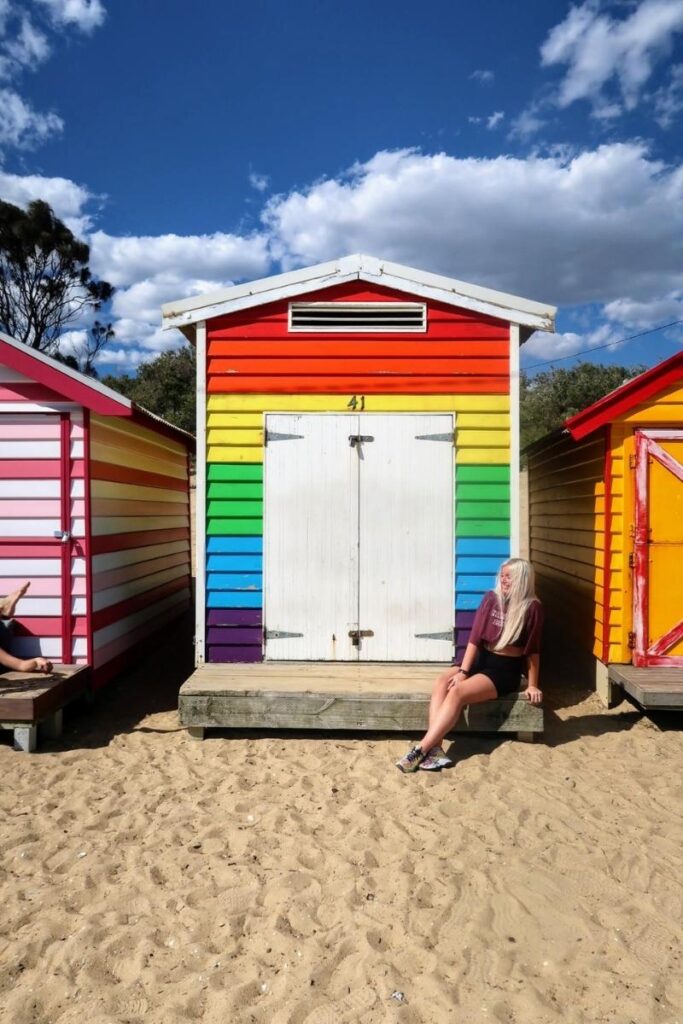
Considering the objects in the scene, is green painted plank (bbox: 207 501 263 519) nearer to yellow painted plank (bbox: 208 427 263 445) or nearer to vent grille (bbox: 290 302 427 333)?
yellow painted plank (bbox: 208 427 263 445)

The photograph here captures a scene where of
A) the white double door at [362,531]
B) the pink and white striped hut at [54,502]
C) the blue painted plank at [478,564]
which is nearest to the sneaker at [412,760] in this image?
the white double door at [362,531]

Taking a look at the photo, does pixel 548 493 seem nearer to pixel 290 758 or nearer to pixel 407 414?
pixel 407 414

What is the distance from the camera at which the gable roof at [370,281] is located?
17.9 feet

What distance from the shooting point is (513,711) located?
188 inches

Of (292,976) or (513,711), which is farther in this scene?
(513,711)

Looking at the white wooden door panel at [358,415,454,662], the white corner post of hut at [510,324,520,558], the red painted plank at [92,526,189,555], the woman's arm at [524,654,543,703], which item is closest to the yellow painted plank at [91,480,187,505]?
the red painted plank at [92,526,189,555]

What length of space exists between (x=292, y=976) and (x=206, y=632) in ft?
10.5

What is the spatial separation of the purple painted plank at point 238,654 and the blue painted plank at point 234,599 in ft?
1.16

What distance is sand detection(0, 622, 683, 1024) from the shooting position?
2508mm

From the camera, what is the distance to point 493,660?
4.68m

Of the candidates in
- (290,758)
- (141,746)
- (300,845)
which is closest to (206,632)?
(141,746)

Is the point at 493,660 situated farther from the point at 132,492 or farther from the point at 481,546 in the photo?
the point at 132,492

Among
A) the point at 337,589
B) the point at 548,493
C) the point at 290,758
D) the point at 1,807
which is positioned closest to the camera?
the point at 1,807

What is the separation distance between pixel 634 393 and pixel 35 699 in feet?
16.8
